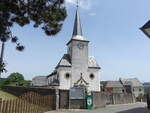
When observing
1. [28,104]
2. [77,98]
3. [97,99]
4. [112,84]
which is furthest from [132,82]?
[28,104]

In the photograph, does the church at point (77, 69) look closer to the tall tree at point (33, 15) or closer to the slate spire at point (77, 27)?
the slate spire at point (77, 27)

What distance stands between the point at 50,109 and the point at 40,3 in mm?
13650

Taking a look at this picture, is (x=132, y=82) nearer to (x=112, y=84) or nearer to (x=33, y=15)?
(x=112, y=84)

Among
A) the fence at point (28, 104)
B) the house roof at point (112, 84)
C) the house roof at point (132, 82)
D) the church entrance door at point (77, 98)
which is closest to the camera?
the fence at point (28, 104)

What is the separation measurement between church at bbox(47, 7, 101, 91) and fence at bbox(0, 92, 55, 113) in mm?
21098

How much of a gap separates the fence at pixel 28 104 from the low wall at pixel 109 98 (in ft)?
19.2

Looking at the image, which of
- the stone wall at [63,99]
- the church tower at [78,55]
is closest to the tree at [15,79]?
the church tower at [78,55]

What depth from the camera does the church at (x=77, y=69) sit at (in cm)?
4125

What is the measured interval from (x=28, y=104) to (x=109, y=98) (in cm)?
1852

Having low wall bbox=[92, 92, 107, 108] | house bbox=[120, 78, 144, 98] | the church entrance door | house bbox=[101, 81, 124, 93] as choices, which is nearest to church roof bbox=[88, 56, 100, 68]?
low wall bbox=[92, 92, 107, 108]

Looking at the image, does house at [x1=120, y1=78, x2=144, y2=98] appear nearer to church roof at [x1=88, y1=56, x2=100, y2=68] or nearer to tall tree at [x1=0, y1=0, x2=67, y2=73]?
church roof at [x1=88, y1=56, x2=100, y2=68]

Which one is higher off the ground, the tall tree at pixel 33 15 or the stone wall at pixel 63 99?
the tall tree at pixel 33 15

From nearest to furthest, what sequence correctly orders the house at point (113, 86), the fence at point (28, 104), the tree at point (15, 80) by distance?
1. the fence at point (28, 104)
2. the tree at point (15, 80)
3. the house at point (113, 86)

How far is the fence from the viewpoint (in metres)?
11.6
